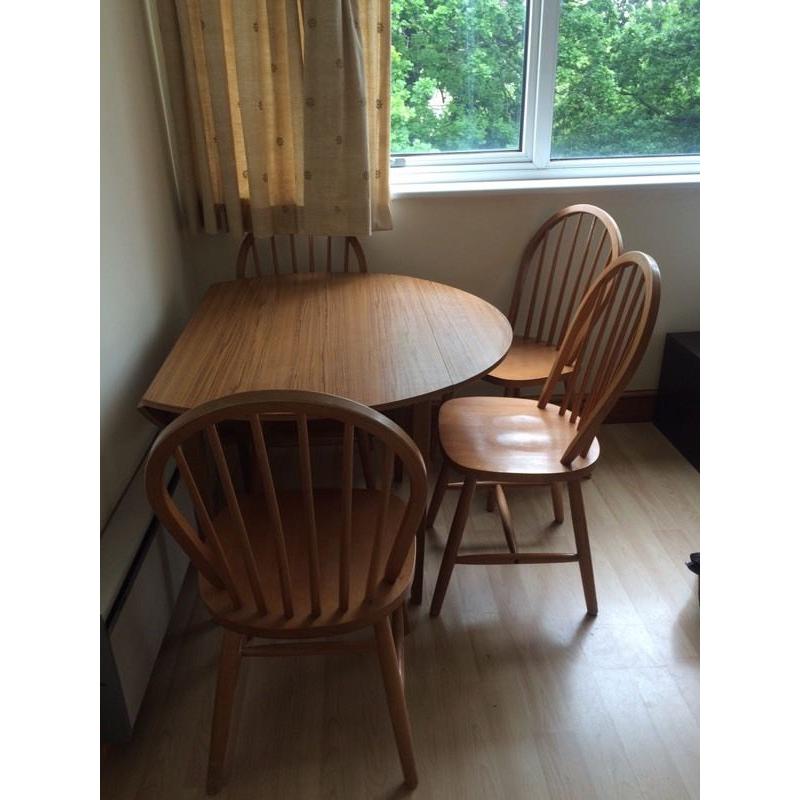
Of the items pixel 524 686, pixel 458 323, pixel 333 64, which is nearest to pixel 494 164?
pixel 333 64

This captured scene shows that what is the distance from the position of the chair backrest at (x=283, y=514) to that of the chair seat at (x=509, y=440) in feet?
0.96

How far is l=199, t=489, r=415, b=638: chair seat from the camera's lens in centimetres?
126

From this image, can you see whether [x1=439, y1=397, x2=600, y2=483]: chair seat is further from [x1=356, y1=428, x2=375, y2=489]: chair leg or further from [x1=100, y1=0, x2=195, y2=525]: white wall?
[x1=100, y1=0, x2=195, y2=525]: white wall

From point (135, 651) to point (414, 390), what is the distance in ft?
2.63

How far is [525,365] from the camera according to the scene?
218 cm

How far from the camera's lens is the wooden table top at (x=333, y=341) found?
149cm

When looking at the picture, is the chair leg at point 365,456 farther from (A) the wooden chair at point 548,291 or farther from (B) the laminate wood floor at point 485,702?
(A) the wooden chair at point 548,291

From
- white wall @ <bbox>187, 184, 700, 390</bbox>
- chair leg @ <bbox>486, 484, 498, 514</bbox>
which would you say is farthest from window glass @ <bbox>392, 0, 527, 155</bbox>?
chair leg @ <bbox>486, 484, 498, 514</bbox>

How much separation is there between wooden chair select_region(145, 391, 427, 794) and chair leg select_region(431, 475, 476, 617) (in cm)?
21

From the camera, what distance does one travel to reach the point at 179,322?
2160mm

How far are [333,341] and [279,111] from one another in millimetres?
842

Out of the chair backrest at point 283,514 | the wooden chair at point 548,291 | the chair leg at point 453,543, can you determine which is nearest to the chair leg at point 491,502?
the wooden chair at point 548,291
